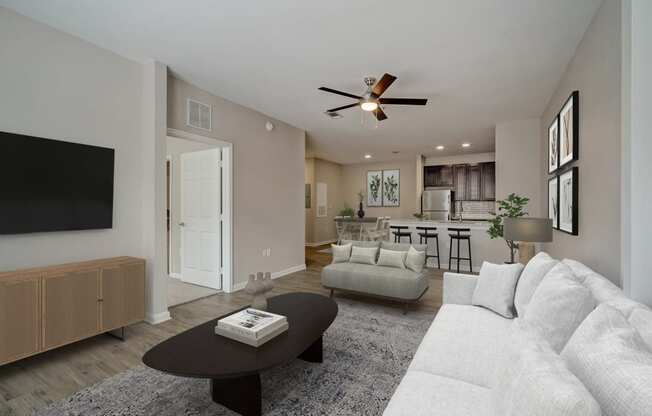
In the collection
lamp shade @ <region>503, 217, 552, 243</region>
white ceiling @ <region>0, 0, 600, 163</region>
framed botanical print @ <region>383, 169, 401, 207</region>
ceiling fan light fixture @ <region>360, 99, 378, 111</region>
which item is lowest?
lamp shade @ <region>503, 217, 552, 243</region>

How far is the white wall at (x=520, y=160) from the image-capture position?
5078 millimetres

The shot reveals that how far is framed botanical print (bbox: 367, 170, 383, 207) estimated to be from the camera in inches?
383

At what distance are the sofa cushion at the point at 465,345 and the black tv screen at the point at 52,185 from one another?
122 inches

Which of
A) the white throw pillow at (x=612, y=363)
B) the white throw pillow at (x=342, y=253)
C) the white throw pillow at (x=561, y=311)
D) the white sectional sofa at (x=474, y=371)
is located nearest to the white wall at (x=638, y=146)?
the white sectional sofa at (x=474, y=371)

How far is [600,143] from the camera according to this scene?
7.06 feet

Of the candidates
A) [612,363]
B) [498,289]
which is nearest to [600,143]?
[498,289]

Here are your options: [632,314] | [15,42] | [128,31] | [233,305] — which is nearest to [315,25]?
[128,31]

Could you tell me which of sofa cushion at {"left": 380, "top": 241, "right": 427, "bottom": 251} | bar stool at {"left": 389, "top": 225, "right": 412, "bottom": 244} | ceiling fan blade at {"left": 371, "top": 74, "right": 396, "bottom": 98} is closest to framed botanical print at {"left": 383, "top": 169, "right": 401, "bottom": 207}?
bar stool at {"left": 389, "top": 225, "right": 412, "bottom": 244}

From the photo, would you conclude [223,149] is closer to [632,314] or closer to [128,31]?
[128,31]

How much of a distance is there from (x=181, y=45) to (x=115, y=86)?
862 millimetres

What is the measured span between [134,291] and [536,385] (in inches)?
128

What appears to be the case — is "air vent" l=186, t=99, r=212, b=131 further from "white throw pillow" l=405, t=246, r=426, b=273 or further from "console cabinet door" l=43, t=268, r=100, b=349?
"white throw pillow" l=405, t=246, r=426, b=273

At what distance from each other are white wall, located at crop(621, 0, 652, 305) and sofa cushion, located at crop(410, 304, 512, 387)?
72 centimetres

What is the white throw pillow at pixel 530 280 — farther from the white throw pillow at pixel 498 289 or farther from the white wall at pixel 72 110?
the white wall at pixel 72 110
